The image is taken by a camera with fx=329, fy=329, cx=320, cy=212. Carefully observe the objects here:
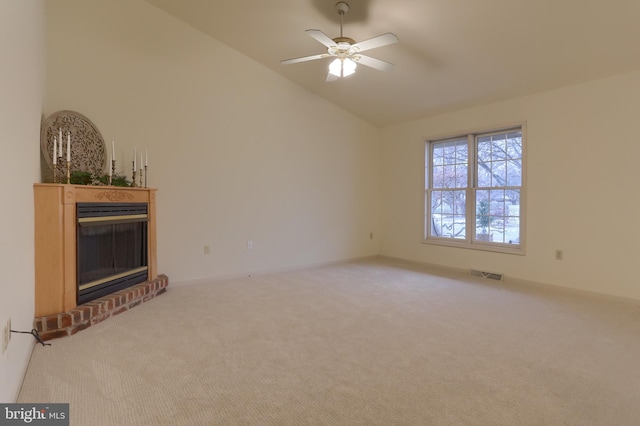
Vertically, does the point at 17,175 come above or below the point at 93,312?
above

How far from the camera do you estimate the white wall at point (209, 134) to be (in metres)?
3.69

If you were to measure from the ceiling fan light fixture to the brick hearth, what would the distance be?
3041 mm

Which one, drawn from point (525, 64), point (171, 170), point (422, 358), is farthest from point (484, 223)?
point (171, 170)

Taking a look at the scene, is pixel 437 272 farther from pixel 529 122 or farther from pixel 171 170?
pixel 171 170

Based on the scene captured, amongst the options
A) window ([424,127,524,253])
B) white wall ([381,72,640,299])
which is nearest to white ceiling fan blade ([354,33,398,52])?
white wall ([381,72,640,299])

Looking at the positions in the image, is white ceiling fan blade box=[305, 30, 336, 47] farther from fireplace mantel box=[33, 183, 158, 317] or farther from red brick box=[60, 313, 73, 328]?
red brick box=[60, 313, 73, 328]

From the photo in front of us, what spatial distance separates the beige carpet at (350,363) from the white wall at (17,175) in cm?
30

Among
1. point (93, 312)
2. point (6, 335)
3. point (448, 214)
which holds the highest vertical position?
point (448, 214)

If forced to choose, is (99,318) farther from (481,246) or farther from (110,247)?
(481,246)

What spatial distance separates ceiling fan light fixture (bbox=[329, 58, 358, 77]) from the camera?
320cm

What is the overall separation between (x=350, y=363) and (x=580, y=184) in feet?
12.1

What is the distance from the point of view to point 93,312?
2.86 metres

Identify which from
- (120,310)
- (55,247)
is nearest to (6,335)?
(55,247)

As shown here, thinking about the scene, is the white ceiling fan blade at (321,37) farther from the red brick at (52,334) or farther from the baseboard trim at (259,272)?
the baseboard trim at (259,272)
